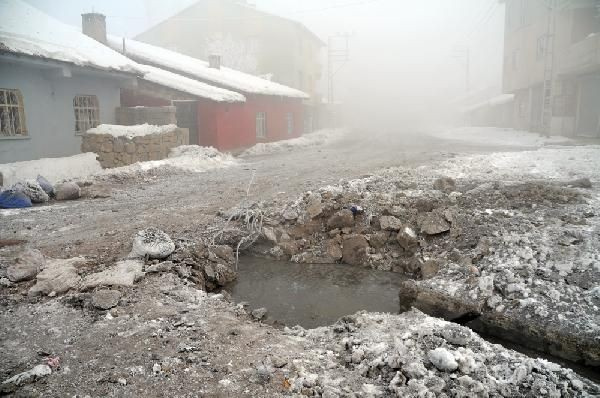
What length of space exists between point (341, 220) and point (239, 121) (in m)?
13.6

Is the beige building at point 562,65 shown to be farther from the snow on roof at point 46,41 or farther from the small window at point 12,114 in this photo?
the small window at point 12,114

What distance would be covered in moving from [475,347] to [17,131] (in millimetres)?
12793

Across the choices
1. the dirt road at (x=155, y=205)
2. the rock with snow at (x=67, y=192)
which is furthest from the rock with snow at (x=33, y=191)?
the dirt road at (x=155, y=205)

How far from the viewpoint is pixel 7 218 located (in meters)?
7.36

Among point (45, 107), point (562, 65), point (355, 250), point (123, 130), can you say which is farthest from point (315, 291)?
point (562, 65)

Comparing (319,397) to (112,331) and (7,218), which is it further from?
(7,218)

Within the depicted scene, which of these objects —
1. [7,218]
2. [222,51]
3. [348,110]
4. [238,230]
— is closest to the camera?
[238,230]

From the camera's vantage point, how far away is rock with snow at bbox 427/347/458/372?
10.4 ft

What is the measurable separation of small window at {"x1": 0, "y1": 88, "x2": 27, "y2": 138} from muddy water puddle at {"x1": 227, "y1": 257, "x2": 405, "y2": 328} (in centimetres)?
895

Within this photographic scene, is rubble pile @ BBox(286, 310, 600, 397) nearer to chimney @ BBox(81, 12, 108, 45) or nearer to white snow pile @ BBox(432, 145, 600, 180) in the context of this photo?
white snow pile @ BBox(432, 145, 600, 180)

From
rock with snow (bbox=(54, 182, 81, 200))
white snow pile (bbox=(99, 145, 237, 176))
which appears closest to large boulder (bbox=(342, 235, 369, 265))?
rock with snow (bbox=(54, 182, 81, 200))

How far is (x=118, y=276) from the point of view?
471 centimetres

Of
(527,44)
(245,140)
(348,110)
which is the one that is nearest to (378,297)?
(245,140)

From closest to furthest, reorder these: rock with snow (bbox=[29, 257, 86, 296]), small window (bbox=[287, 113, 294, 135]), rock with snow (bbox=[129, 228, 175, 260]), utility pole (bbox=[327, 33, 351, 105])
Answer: rock with snow (bbox=[29, 257, 86, 296]) < rock with snow (bbox=[129, 228, 175, 260]) < small window (bbox=[287, 113, 294, 135]) < utility pole (bbox=[327, 33, 351, 105])
